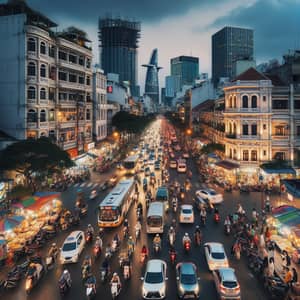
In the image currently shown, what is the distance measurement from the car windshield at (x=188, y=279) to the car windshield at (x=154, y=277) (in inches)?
49.8

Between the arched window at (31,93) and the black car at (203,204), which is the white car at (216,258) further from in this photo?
the arched window at (31,93)

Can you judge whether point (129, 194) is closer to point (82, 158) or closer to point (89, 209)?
point (89, 209)

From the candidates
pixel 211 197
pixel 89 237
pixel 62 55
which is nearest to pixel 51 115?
pixel 62 55

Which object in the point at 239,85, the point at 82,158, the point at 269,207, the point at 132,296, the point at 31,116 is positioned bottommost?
the point at 132,296

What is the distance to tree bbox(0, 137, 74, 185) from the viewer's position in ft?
120


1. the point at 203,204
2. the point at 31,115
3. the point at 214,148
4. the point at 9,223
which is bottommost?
the point at 203,204

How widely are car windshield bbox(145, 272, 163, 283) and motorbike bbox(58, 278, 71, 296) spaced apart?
15.8 feet

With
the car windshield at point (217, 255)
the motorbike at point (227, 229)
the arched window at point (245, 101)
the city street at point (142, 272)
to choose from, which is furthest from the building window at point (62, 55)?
the car windshield at point (217, 255)

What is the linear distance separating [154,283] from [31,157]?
83.2 feet

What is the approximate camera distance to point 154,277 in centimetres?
1798

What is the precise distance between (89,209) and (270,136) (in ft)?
93.9

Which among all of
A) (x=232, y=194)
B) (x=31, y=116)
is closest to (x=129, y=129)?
(x=31, y=116)

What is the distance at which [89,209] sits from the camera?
115 feet

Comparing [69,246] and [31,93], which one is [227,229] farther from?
[31,93]
